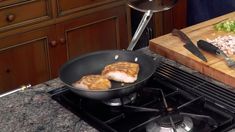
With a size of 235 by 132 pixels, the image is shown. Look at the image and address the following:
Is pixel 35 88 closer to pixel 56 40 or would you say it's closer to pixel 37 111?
pixel 37 111

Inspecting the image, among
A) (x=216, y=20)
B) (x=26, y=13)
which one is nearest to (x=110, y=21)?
(x=26, y=13)

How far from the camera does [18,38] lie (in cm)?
214

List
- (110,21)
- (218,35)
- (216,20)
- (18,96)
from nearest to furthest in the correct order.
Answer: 1. (18,96)
2. (218,35)
3. (216,20)
4. (110,21)

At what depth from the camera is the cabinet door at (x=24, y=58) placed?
2141 millimetres

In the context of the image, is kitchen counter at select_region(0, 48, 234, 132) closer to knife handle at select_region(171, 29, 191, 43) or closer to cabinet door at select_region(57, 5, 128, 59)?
knife handle at select_region(171, 29, 191, 43)

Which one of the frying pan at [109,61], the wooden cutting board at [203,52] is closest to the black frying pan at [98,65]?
the frying pan at [109,61]

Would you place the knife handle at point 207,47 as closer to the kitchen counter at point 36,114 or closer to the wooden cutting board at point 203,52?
the wooden cutting board at point 203,52

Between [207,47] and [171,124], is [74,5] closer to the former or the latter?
[207,47]

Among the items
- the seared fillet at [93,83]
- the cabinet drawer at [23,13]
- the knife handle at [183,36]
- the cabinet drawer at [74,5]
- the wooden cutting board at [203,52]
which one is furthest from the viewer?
the cabinet drawer at [74,5]

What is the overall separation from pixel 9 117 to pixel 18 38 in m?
1.16

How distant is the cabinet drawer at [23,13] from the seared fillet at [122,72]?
3.53ft

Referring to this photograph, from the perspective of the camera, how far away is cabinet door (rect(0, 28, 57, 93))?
214 centimetres

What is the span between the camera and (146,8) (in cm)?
127

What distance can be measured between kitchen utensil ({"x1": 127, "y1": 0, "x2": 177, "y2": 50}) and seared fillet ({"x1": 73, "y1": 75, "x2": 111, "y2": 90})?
23 cm
